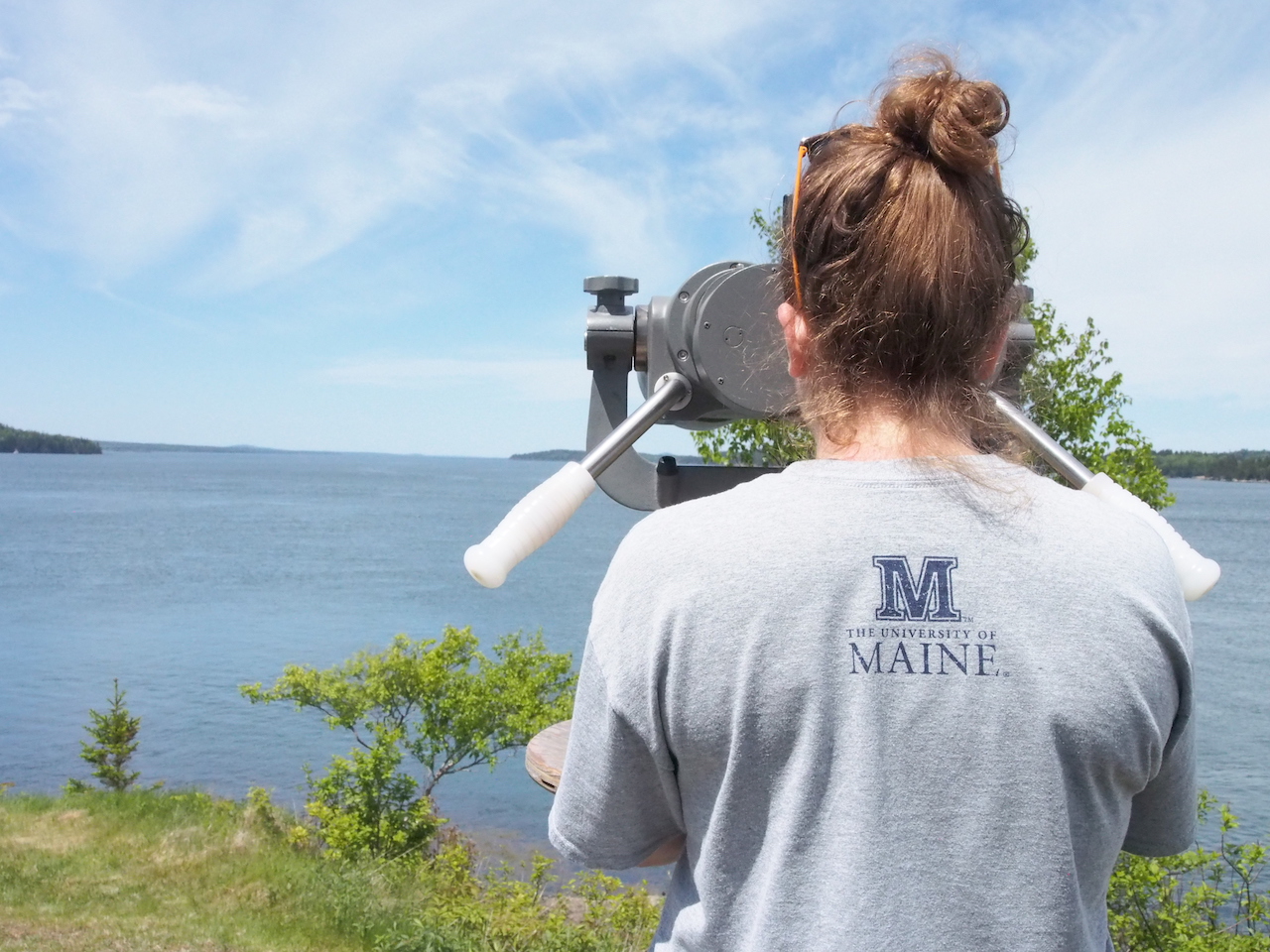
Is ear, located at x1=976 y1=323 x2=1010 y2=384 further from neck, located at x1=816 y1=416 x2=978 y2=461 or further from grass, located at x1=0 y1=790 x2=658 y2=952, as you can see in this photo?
grass, located at x1=0 y1=790 x2=658 y2=952

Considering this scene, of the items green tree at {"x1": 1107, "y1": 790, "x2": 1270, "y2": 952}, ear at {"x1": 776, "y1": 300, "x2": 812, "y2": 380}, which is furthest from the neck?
green tree at {"x1": 1107, "y1": 790, "x2": 1270, "y2": 952}

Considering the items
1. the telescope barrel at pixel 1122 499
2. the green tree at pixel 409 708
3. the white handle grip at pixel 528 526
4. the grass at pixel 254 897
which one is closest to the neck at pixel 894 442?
the telescope barrel at pixel 1122 499

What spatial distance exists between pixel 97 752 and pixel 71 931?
299 inches

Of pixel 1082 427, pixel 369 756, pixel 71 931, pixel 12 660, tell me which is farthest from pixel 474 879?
pixel 12 660

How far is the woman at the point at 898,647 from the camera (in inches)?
41.6

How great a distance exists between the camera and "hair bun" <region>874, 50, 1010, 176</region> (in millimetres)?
1138

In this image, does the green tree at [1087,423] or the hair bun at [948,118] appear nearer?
the hair bun at [948,118]

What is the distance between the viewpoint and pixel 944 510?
3.53 ft

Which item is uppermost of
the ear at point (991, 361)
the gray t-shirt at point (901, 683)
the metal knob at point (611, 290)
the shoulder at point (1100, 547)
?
the metal knob at point (611, 290)

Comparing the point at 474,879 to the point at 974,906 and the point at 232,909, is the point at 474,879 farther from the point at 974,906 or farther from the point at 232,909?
the point at 974,906

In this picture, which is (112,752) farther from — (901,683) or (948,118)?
(948,118)

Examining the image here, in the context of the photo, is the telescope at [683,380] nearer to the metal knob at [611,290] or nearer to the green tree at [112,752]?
the metal knob at [611,290]

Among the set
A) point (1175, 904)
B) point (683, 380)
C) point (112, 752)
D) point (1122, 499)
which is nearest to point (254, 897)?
point (1175, 904)

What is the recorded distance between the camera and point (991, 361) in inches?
48.1
